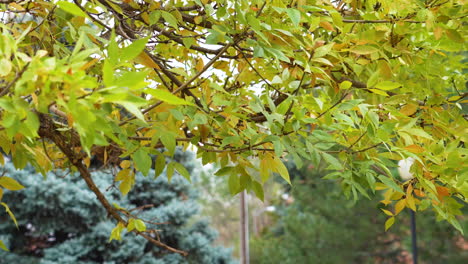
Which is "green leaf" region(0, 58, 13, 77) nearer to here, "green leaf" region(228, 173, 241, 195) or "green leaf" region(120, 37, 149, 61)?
"green leaf" region(120, 37, 149, 61)

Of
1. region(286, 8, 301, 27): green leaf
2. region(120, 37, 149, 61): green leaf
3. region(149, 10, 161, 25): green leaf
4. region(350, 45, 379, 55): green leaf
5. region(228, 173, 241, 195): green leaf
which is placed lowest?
region(228, 173, 241, 195): green leaf

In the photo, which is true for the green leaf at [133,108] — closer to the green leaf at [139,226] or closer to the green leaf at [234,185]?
the green leaf at [234,185]

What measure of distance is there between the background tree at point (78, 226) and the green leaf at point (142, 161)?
5231 millimetres

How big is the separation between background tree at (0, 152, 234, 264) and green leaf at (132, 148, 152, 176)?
5231 mm

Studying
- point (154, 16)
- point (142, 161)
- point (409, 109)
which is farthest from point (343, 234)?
point (142, 161)

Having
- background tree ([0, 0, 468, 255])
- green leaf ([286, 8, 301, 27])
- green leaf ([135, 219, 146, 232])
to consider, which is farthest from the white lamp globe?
green leaf ([135, 219, 146, 232])

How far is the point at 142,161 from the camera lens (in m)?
1.15

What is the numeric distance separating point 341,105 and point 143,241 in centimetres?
607

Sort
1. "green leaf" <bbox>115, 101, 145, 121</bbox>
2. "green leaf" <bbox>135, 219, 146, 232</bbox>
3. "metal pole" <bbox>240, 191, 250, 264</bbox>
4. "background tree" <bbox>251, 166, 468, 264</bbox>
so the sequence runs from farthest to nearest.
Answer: "background tree" <bbox>251, 166, 468, 264</bbox>, "metal pole" <bbox>240, 191, 250, 264</bbox>, "green leaf" <bbox>135, 219, 146, 232</bbox>, "green leaf" <bbox>115, 101, 145, 121</bbox>

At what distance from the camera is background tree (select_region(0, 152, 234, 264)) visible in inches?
259

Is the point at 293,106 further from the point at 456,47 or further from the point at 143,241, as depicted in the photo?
the point at 143,241

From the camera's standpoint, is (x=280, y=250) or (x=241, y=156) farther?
(x=280, y=250)

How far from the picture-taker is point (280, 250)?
1200 cm

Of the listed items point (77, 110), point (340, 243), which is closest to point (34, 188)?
point (77, 110)
